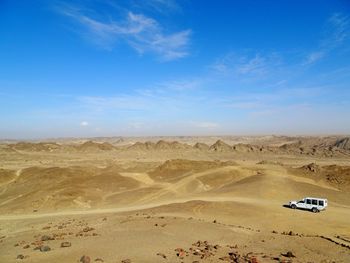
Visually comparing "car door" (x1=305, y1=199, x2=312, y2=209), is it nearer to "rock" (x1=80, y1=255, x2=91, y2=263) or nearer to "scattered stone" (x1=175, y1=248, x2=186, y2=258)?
"scattered stone" (x1=175, y1=248, x2=186, y2=258)

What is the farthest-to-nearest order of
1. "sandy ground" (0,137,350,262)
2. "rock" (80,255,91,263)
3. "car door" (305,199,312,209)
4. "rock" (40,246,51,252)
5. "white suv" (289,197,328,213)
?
"car door" (305,199,312,209) < "white suv" (289,197,328,213) < "rock" (40,246,51,252) < "sandy ground" (0,137,350,262) < "rock" (80,255,91,263)

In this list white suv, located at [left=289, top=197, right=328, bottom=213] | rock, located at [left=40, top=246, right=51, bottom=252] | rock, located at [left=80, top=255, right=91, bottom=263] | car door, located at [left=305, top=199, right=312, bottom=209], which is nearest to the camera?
rock, located at [left=80, top=255, right=91, bottom=263]

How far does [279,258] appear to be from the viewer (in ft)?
51.8

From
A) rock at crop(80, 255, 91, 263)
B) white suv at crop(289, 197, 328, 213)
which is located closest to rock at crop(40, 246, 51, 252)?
rock at crop(80, 255, 91, 263)

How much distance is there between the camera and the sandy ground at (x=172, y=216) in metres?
16.8

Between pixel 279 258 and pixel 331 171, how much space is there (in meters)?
40.5

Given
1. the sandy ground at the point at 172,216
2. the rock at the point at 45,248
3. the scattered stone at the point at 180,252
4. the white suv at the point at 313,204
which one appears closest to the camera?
the scattered stone at the point at 180,252

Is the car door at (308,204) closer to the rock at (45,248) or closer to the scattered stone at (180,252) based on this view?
the scattered stone at (180,252)

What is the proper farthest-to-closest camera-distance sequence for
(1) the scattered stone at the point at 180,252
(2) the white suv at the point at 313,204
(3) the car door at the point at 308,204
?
(3) the car door at the point at 308,204
(2) the white suv at the point at 313,204
(1) the scattered stone at the point at 180,252

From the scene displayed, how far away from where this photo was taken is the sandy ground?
16.8 metres

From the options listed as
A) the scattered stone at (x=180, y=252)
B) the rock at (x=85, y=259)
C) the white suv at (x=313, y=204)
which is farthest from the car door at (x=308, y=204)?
the rock at (x=85, y=259)

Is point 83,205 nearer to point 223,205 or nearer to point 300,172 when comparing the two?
point 223,205

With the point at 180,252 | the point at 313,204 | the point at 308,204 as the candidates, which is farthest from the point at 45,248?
the point at 313,204

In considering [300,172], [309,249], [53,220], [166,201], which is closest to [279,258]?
[309,249]
